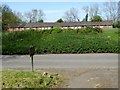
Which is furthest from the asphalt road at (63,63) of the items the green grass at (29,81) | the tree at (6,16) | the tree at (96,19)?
the tree at (96,19)

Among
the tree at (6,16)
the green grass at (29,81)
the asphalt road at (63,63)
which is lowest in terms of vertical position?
the asphalt road at (63,63)

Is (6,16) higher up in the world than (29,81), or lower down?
higher up

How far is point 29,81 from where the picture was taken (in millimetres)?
7352

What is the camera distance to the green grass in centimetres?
711

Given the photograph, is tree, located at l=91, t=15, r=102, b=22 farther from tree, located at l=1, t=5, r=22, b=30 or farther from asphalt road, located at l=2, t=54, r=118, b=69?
asphalt road, located at l=2, t=54, r=118, b=69

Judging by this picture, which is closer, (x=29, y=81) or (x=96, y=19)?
(x=29, y=81)

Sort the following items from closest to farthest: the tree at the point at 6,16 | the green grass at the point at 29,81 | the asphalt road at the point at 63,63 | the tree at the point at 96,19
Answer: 1. the green grass at the point at 29,81
2. the asphalt road at the point at 63,63
3. the tree at the point at 6,16
4. the tree at the point at 96,19

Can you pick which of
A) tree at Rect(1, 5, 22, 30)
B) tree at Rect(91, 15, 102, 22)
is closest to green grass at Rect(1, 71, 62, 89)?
tree at Rect(1, 5, 22, 30)

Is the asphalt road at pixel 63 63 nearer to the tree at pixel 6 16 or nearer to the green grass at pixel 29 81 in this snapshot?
the green grass at pixel 29 81

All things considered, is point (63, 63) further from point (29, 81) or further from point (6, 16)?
point (6, 16)

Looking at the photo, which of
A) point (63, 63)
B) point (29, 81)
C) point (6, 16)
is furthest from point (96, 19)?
point (29, 81)

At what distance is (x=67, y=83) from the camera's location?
24.6 ft

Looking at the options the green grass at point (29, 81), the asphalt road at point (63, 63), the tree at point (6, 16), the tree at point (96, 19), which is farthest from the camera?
the tree at point (96, 19)

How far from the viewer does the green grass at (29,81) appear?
7105 millimetres
